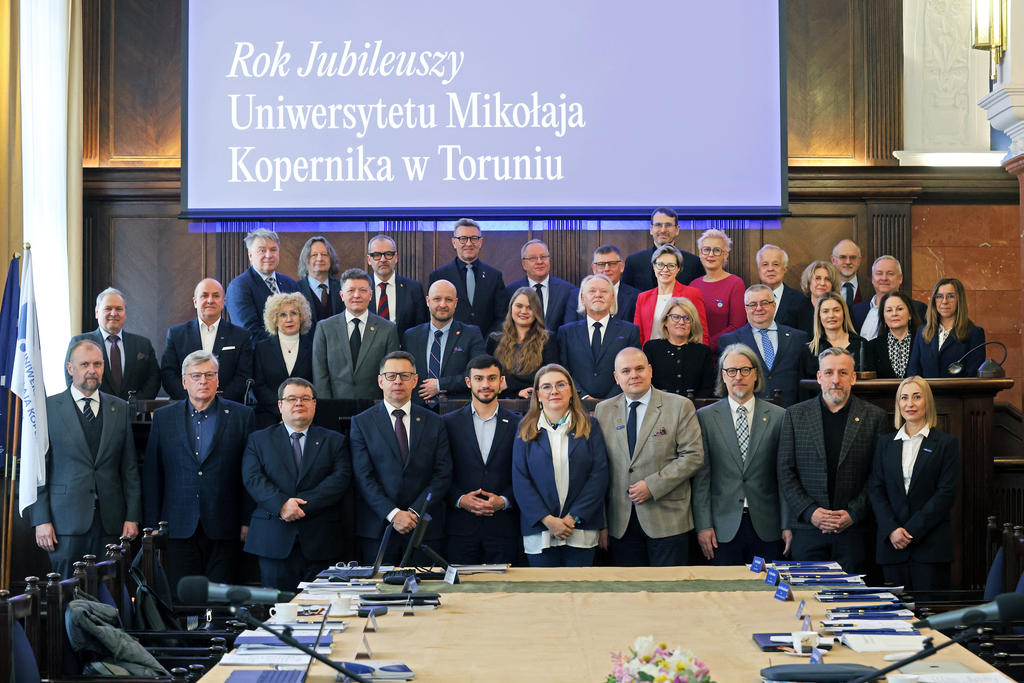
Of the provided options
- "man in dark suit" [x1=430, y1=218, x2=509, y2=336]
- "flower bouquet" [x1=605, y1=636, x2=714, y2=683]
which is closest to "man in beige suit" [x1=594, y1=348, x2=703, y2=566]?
"man in dark suit" [x1=430, y1=218, x2=509, y2=336]

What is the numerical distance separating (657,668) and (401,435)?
3195mm

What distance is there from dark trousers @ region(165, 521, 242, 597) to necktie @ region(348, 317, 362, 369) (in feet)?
3.76

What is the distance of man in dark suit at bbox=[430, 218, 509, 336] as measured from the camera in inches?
256

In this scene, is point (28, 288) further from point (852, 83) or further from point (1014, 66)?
point (852, 83)

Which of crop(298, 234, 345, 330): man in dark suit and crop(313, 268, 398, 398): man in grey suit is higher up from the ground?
crop(298, 234, 345, 330): man in dark suit

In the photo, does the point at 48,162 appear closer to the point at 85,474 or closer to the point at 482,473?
the point at 85,474

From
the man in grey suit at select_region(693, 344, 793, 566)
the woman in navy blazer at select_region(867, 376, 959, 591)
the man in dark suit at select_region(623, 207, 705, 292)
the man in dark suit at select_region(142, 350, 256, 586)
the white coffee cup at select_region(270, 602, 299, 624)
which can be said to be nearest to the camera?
the white coffee cup at select_region(270, 602, 299, 624)

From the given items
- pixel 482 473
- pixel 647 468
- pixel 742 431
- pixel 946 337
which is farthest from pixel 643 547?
pixel 946 337

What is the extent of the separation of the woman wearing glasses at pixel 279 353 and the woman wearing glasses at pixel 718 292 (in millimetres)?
2349

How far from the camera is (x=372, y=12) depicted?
24.7 feet

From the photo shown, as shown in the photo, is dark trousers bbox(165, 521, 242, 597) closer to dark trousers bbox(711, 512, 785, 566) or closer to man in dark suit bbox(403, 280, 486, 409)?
man in dark suit bbox(403, 280, 486, 409)

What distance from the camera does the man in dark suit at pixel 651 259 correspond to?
6688 millimetres

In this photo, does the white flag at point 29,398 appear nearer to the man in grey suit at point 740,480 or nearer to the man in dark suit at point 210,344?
the man in dark suit at point 210,344

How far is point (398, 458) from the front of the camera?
501 centimetres
